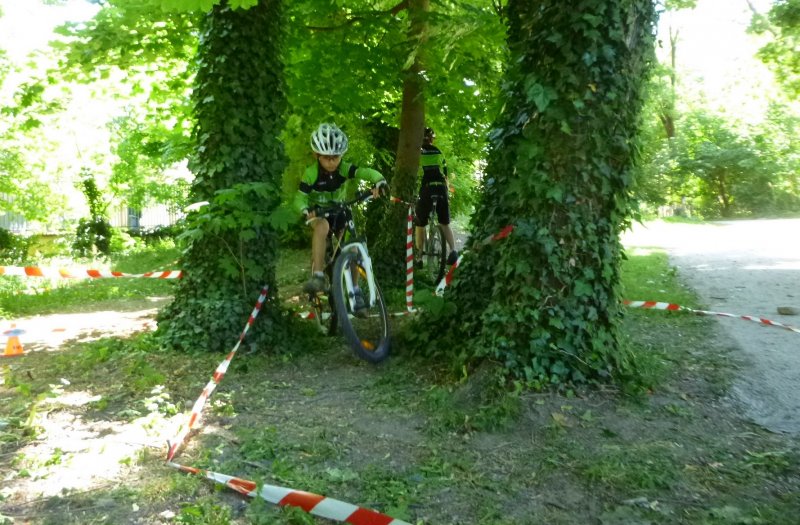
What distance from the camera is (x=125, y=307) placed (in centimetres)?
997

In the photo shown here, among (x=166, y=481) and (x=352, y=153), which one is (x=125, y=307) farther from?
(x=166, y=481)

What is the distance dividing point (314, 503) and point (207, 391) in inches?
69.4

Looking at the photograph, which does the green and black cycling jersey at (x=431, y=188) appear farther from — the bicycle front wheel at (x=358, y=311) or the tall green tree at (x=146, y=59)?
the bicycle front wheel at (x=358, y=311)

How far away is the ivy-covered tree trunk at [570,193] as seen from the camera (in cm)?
459

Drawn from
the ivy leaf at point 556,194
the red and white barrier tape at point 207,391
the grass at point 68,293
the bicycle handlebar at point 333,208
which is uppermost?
the ivy leaf at point 556,194

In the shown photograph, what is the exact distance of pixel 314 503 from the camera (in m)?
3.06

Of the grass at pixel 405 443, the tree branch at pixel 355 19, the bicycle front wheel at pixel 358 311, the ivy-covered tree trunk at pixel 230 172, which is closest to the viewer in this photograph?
the grass at pixel 405 443

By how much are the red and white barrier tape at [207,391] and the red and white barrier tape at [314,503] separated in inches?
20.3

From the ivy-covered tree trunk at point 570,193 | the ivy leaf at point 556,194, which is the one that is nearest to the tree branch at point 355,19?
the ivy-covered tree trunk at point 570,193

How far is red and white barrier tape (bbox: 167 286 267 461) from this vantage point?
3718mm

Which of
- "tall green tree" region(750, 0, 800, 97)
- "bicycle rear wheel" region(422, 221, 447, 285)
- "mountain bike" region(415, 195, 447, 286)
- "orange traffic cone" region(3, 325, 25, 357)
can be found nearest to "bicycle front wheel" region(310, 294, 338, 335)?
"orange traffic cone" region(3, 325, 25, 357)

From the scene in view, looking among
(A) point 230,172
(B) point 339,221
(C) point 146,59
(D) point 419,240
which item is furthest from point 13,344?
(D) point 419,240

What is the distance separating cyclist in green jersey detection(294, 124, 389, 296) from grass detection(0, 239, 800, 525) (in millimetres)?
982

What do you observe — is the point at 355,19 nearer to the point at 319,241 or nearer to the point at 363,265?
the point at 319,241
